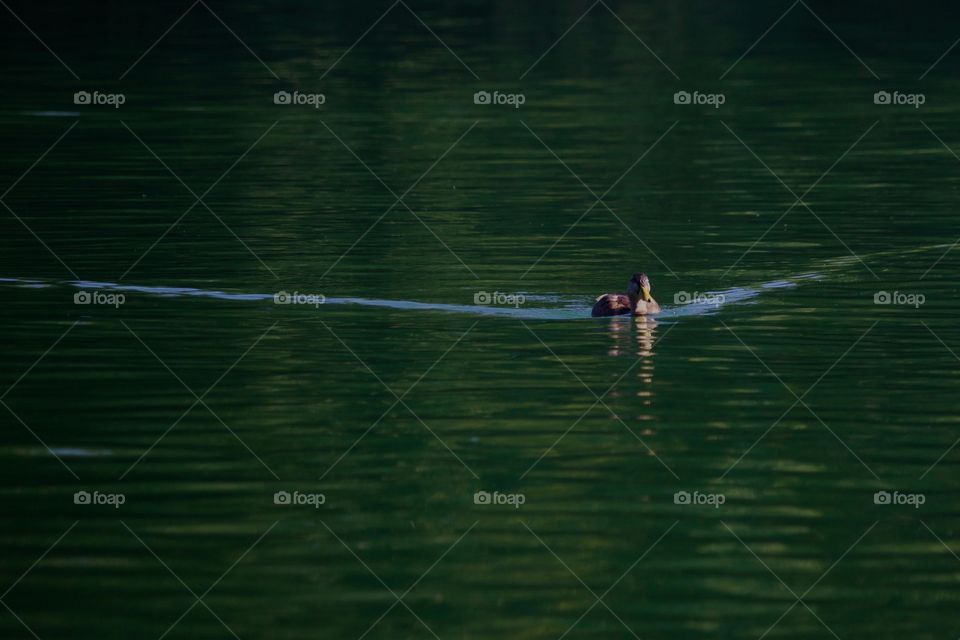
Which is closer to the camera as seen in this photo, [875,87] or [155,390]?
[155,390]

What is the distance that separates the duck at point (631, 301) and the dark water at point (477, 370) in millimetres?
153

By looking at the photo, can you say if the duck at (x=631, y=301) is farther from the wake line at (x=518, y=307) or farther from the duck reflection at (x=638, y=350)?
the wake line at (x=518, y=307)

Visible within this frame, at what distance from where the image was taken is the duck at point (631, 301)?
2066cm

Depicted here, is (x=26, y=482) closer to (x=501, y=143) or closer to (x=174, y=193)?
(x=174, y=193)

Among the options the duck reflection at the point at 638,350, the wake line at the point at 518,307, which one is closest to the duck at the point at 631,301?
the duck reflection at the point at 638,350

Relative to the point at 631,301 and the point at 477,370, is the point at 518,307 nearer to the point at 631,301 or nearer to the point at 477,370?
the point at 631,301

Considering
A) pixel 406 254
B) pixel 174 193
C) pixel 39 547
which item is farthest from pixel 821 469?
pixel 174 193

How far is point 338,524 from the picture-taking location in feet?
43.9

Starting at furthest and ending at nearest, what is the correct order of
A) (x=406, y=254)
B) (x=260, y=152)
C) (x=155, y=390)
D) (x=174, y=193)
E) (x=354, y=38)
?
(x=354, y=38)
(x=260, y=152)
(x=174, y=193)
(x=406, y=254)
(x=155, y=390)

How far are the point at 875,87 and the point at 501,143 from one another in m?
11.2

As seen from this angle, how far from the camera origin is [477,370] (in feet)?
59.6

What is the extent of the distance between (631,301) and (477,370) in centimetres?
309

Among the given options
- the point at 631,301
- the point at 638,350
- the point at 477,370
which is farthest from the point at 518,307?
the point at 477,370

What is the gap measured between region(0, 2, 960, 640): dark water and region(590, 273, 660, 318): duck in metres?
0.15
